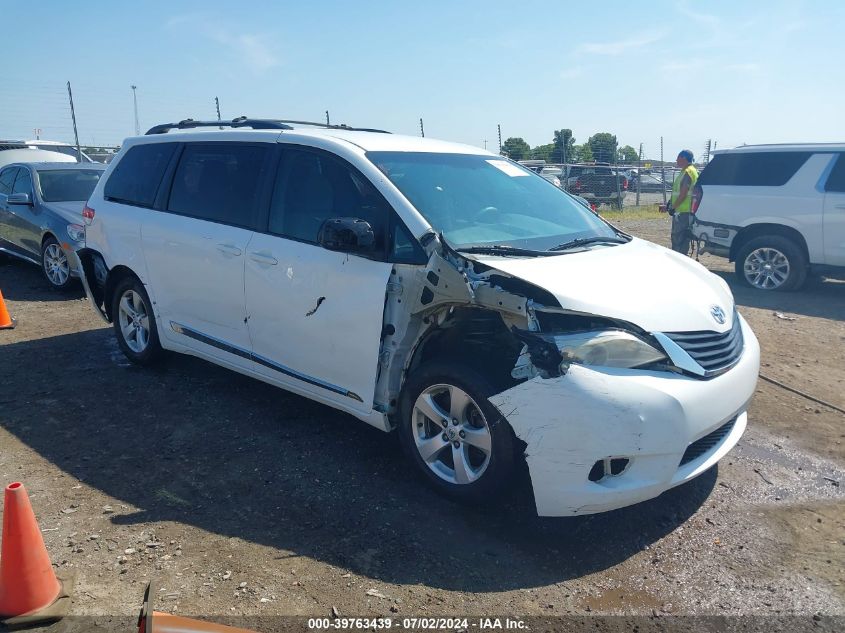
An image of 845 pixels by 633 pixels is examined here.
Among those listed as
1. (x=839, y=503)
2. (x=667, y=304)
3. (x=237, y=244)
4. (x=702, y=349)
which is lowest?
(x=839, y=503)

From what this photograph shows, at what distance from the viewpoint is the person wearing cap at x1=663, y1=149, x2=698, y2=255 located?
10242 millimetres

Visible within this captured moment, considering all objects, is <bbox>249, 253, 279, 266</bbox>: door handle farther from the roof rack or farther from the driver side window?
the roof rack

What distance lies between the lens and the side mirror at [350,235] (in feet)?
12.1

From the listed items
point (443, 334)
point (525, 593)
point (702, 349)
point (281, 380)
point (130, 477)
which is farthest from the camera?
point (281, 380)

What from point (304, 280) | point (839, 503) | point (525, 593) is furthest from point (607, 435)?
point (304, 280)

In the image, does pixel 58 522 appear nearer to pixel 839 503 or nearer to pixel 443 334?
pixel 443 334

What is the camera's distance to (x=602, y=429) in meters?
3.08

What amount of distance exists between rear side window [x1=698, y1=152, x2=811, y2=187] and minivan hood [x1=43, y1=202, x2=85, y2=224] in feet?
27.9

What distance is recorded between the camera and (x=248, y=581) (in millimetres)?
3031

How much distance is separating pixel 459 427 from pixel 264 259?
1682mm

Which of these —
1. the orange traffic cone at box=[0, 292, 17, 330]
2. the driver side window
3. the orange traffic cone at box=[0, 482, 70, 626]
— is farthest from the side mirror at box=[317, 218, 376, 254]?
the orange traffic cone at box=[0, 292, 17, 330]

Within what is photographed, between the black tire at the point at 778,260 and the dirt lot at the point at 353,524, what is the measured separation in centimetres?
446

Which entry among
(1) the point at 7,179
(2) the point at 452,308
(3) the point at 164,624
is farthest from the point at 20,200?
(3) the point at 164,624

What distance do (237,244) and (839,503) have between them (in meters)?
3.84
